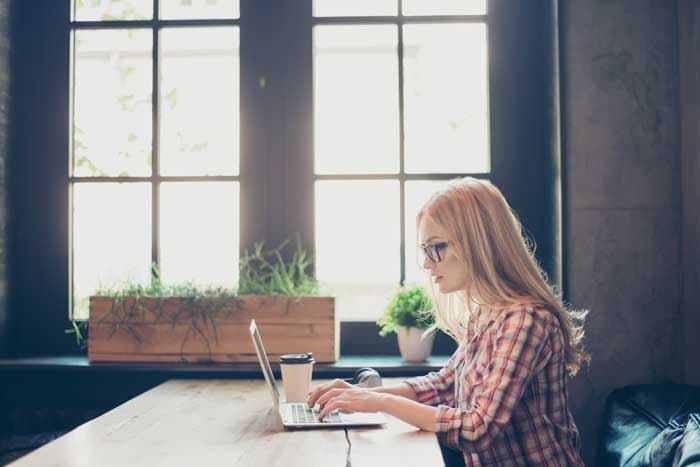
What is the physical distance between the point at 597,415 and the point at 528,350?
1.04 metres

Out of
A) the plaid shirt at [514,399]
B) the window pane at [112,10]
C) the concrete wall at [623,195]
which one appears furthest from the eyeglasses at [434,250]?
the window pane at [112,10]

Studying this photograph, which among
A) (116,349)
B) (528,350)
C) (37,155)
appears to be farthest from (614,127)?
(37,155)

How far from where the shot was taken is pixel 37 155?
3.00m

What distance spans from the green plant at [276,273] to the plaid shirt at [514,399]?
0.96 m

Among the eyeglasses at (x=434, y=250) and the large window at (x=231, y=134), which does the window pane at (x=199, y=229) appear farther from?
the eyeglasses at (x=434, y=250)

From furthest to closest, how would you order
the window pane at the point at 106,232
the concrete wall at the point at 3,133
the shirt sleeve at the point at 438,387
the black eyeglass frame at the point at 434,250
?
the window pane at the point at 106,232, the concrete wall at the point at 3,133, the shirt sleeve at the point at 438,387, the black eyeglass frame at the point at 434,250

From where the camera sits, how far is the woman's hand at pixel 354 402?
174cm

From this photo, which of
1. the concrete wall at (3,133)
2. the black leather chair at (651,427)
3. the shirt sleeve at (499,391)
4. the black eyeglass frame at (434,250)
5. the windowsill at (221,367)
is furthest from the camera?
the concrete wall at (3,133)

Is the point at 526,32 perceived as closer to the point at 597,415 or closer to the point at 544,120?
the point at 544,120

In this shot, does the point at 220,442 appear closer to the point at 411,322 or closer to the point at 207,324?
the point at 207,324

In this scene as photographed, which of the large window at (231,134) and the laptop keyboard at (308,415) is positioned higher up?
the large window at (231,134)

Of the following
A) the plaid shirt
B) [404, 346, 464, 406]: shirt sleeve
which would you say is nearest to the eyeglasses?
the plaid shirt

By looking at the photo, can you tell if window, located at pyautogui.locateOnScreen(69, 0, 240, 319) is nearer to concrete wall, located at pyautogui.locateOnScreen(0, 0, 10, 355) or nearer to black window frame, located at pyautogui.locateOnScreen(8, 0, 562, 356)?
black window frame, located at pyautogui.locateOnScreen(8, 0, 562, 356)

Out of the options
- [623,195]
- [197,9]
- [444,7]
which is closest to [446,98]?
[444,7]
